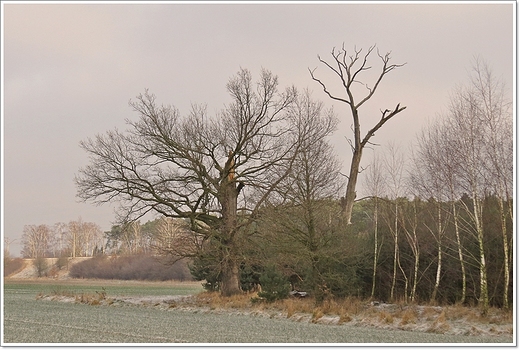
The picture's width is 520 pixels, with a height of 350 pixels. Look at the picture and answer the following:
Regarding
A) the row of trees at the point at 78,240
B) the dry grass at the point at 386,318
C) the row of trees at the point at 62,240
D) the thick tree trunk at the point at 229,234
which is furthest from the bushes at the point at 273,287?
the row of trees at the point at 62,240

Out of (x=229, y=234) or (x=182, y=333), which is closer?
(x=182, y=333)

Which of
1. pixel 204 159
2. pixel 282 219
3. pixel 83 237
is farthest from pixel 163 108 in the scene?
pixel 83 237

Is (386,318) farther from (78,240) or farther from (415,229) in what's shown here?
(78,240)

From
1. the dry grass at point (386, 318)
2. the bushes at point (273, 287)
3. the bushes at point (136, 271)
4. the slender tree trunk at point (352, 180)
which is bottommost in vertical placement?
the dry grass at point (386, 318)

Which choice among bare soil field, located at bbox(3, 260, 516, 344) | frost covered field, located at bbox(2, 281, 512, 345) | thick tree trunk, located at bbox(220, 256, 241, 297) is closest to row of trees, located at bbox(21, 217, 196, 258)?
thick tree trunk, located at bbox(220, 256, 241, 297)

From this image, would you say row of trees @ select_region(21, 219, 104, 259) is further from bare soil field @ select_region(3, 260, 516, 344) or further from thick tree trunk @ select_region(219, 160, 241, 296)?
bare soil field @ select_region(3, 260, 516, 344)

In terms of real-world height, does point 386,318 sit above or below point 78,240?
below

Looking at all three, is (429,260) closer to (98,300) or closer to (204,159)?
(204,159)

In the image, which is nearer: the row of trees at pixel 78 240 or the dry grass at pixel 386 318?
the dry grass at pixel 386 318

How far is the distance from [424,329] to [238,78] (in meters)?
15.6

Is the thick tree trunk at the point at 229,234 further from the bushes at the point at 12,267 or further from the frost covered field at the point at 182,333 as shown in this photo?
the bushes at the point at 12,267

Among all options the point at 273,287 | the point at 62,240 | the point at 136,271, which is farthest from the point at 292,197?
the point at 62,240

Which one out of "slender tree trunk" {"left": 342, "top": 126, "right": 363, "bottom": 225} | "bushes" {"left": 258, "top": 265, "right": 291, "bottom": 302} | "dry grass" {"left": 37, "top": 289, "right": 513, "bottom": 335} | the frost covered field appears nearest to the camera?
the frost covered field

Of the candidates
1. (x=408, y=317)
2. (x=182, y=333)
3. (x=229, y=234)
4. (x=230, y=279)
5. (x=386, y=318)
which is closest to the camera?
(x=182, y=333)
